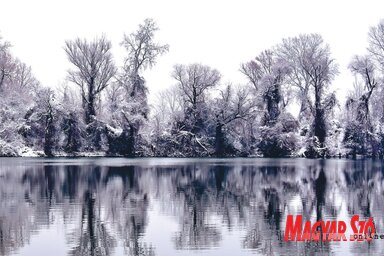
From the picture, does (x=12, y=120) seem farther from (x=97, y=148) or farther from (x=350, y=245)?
(x=350, y=245)

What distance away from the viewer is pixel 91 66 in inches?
3051

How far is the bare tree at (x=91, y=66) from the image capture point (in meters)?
77.4

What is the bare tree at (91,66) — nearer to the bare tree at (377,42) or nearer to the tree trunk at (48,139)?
the tree trunk at (48,139)

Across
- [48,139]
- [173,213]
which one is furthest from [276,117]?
[173,213]

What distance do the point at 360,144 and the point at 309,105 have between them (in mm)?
8992

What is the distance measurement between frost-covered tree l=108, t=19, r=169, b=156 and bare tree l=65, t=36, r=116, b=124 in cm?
187

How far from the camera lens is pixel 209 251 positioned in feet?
42.9

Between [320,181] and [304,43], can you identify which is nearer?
[320,181]

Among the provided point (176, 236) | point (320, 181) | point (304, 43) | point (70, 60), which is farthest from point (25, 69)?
point (176, 236)

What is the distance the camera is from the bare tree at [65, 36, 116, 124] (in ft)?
254

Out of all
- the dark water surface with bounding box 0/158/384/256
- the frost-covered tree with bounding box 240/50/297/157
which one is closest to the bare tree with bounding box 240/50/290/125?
the frost-covered tree with bounding box 240/50/297/157

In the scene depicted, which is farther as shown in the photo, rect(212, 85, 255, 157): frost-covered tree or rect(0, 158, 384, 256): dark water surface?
rect(212, 85, 255, 157): frost-covered tree

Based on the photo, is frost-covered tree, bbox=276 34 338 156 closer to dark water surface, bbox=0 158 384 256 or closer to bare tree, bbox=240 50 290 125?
bare tree, bbox=240 50 290 125

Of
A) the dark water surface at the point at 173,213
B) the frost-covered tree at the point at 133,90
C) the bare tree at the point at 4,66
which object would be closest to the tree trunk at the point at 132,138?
the frost-covered tree at the point at 133,90
